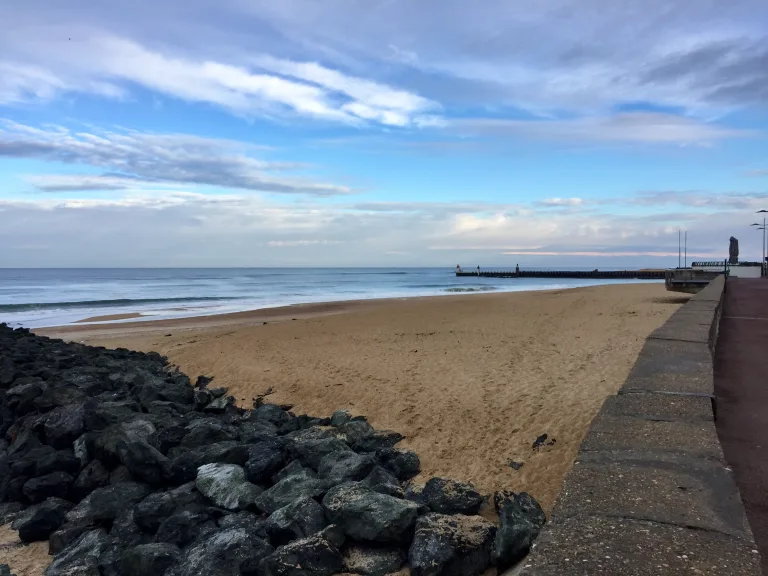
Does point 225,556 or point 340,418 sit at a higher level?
point 340,418

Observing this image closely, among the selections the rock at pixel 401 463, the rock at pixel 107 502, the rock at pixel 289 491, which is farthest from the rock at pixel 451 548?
the rock at pixel 107 502

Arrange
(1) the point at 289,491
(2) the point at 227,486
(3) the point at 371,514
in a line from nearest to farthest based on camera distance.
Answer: (3) the point at 371,514 < (1) the point at 289,491 < (2) the point at 227,486

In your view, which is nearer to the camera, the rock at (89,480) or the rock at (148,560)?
the rock at (148,560)

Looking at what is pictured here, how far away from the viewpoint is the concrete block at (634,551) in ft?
6.46

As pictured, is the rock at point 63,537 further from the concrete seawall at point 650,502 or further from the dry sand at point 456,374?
the concrete seawall at point 650,502

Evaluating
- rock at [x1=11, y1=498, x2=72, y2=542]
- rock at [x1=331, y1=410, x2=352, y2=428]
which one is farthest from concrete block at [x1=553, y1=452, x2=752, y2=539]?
rock at [x1=11, y1=498, x2=72, y2=542]

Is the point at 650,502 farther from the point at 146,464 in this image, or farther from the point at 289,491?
the point at 146,464

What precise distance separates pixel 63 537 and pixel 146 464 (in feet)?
3.12

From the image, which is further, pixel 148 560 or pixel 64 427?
pixel 64 427

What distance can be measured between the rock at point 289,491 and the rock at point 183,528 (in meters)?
0.44

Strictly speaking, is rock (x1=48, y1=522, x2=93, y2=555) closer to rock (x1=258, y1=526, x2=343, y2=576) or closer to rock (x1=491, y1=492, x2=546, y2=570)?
rock (x1=258, y1=526, x2=343, y2=576)

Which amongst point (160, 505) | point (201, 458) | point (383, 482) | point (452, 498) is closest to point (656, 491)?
point (452, 498)

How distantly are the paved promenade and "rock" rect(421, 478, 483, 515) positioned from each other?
67.3 inches

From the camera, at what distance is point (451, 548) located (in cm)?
338
